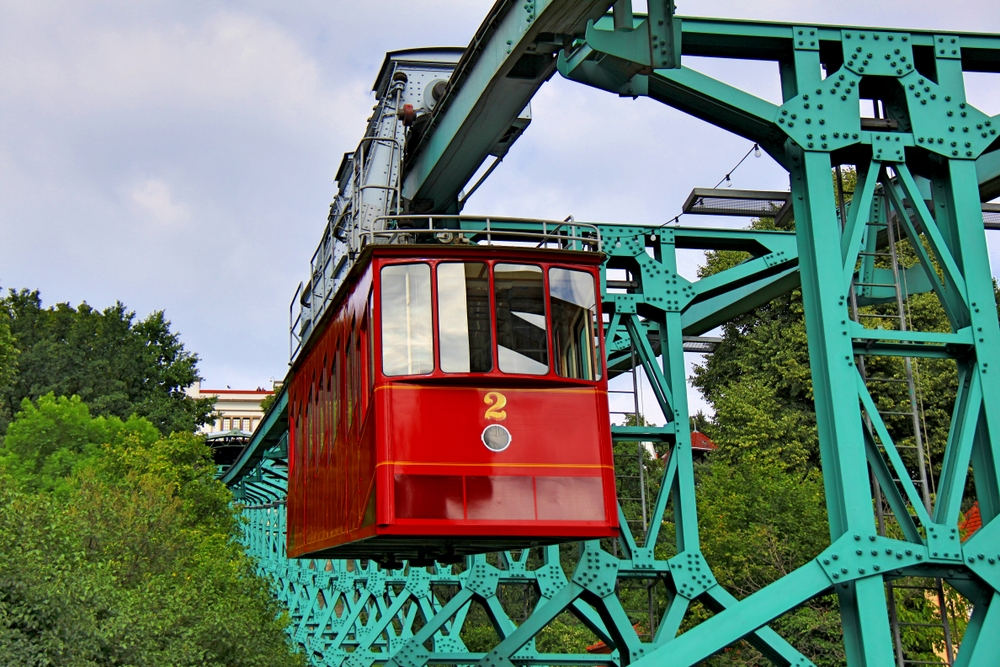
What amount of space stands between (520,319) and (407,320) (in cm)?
89

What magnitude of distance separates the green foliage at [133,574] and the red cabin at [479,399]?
2696mm

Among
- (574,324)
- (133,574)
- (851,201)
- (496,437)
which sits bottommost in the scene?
(133,574)

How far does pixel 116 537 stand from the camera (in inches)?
608

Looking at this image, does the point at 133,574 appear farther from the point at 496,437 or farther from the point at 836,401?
the point at 836,401

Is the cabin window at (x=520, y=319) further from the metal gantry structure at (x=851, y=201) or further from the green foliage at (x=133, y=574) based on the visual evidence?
the green foliage at (x=133, y=574)

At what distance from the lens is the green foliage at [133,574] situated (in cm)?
925


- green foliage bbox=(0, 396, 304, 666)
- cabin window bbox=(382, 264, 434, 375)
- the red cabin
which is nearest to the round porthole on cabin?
the red cabin

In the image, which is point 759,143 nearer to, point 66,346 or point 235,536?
point 235,536

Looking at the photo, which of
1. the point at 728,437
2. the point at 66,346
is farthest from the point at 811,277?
the point at 66,346

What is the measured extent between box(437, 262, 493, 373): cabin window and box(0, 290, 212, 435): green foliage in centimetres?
3915

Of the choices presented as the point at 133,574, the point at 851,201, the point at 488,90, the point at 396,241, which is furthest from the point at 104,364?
the point at 851,201

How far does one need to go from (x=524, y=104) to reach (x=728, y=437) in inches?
951

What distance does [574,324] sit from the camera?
29.1 ft

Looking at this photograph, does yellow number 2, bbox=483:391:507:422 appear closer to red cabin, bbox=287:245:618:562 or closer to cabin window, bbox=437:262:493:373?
red cabin, bbox=287:245:618:562
